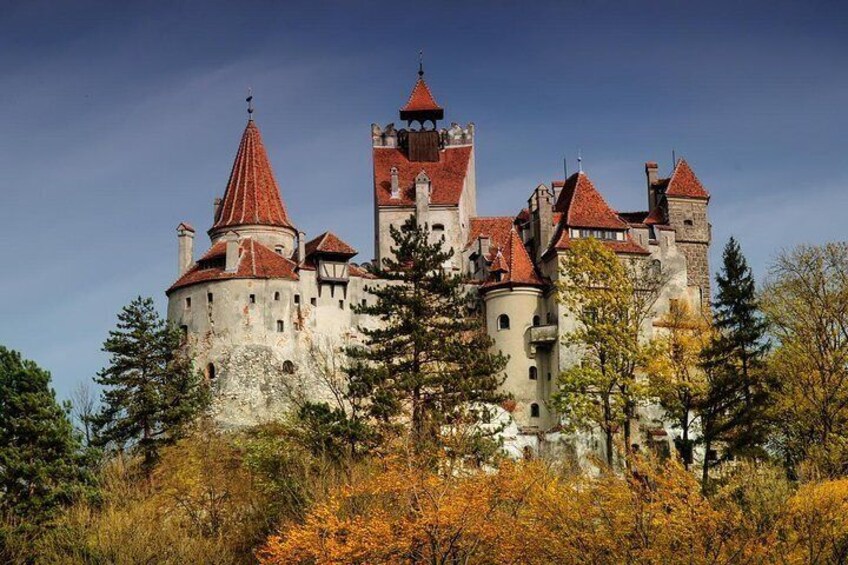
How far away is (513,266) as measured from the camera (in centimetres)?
6450

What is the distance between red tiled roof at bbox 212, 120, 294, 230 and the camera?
225ft

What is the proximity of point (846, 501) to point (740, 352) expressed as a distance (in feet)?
53.3

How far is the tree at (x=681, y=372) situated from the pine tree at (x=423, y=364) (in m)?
6.48

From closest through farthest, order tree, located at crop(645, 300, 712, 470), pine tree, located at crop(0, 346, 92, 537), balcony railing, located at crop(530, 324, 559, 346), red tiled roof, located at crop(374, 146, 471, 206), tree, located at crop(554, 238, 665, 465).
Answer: pine tree, located at crop(0, 346, 92, 537), tree, located at crop(554, 238, 665, 465), tree, located at crop(645, 300, 712, 470), balcony railing, located at crop(530, 324, 559, 346), red tiled roof, located at crop(374, 146, 471, 206)

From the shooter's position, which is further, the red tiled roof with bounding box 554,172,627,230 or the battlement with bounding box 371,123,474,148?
the battlement with bounding box 371,123,474,148

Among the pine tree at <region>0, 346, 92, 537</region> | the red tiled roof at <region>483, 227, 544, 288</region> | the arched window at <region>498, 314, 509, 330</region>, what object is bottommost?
the pine tree at <region>0, 346, 92, 537</region>

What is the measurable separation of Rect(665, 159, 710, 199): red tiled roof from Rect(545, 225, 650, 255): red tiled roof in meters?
7.92

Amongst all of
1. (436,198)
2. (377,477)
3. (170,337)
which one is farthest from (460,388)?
(436,198)

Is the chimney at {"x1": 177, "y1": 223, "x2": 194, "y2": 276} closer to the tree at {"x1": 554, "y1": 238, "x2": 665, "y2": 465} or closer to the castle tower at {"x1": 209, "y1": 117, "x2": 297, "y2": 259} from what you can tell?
the castle tower at {"x1": 209, "y1": 117, "x2": 297, "y2": 259}

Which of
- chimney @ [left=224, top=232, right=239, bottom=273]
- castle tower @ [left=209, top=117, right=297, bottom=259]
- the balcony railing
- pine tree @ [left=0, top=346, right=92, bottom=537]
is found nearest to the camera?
pine tree @ [left=0, top=346, right=92, bottom=537]

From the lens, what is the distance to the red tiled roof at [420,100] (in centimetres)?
8044

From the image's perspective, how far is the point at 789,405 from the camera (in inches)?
1838

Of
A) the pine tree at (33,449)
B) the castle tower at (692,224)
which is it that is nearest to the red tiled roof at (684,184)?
the castle tower at (692,224)

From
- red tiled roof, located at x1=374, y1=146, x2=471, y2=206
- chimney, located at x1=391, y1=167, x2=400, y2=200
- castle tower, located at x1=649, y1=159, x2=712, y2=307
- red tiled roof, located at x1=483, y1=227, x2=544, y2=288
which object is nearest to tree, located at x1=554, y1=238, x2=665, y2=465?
red tiled roof, located at x1=483, y1=227, x2=544, y2=288
